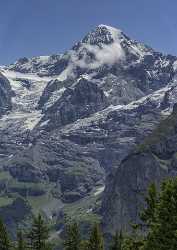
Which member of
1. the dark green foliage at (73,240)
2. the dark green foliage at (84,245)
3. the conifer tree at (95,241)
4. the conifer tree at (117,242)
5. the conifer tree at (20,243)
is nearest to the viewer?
the conifer tree at (95,241)

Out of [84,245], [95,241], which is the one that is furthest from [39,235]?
[84,245]

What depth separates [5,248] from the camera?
80562 millimetres

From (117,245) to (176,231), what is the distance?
4285cm

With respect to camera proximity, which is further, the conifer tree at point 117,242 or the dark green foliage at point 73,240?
the conifer tree at point 117,242

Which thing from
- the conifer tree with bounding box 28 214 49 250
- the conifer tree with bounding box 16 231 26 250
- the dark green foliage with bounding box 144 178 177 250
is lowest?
the conifer tree with bounding box 16 231 26 250

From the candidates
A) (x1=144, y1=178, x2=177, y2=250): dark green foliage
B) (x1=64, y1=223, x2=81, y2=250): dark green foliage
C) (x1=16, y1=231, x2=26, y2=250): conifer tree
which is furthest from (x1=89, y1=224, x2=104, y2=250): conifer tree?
(x1=144, y1=178, x2=177, y2=250): dark green foliage

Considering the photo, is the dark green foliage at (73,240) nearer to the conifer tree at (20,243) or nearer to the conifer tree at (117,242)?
the conifer tree at (117,242)

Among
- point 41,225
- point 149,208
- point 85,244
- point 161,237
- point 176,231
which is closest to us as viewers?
point 176,231

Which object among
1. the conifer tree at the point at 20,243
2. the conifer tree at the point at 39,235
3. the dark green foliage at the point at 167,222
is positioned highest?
the dark green foliage at the point at 167,222

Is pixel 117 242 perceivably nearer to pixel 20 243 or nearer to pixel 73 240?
pixel 73 240

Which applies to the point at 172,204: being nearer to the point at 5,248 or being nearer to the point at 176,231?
the point at 176,231

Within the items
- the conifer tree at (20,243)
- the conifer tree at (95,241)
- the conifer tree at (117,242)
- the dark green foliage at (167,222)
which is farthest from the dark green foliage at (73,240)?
the dark green foliage at (167,222)

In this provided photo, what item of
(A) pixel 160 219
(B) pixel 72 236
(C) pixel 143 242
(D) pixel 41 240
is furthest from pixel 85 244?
(A) pixel 160 219

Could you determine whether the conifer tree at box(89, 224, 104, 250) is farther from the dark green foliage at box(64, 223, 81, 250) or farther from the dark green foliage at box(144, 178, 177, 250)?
the dark green foliage at box(144, 178, 177, 250)
